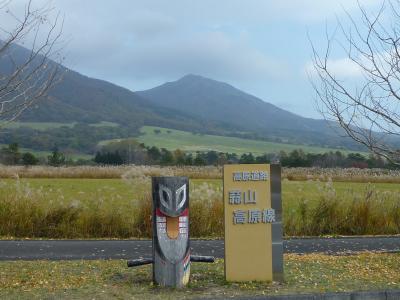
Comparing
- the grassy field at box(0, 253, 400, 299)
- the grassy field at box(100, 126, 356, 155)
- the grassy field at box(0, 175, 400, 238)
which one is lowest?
the grassy field at box(0, 253, 400, 299)

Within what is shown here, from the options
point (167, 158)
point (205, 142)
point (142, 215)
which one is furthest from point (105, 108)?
point (142, 215)

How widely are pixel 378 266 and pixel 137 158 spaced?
2419 inches

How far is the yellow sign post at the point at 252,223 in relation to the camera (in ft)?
30.5

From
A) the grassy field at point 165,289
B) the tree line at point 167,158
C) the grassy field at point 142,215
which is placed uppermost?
the tree line at point 167,158

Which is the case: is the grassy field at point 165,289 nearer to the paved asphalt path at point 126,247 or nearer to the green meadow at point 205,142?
the paved asphalt path at point 126,247

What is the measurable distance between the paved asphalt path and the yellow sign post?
336 centimetres

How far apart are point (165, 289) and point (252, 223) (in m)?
1.59

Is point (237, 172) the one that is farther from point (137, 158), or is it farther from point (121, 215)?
point (137, 158)

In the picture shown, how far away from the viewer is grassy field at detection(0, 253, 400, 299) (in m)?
8.50

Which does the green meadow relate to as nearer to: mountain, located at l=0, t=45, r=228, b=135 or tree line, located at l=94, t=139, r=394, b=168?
mountain, located at l=0, t=45, r=228, b=135

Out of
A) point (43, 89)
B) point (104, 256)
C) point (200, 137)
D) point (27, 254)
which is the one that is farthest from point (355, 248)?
point (200, 137)

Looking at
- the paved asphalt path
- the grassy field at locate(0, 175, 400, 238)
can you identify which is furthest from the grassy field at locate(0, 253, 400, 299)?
the grassy field at locate(0, 175, 400, 238)

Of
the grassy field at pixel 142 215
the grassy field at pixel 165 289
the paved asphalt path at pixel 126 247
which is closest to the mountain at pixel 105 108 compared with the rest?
the grassy field at pixel 142 215

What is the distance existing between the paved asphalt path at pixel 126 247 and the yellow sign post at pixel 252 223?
3.36 metres
